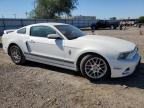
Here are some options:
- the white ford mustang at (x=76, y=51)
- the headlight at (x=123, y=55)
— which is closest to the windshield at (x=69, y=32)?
the white ford mustang at (x=76, y=51)

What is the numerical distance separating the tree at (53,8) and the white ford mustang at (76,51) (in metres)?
46.1

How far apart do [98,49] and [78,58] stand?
0.63m

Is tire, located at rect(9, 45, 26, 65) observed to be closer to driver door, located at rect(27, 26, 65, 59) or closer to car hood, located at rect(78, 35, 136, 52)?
driver door, located at rect(27, 26, 65, 59)

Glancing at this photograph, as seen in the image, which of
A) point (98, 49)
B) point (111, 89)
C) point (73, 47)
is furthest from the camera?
point (73, 47)

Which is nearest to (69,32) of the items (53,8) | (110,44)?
(110,44)

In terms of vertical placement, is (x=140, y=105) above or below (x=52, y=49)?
below

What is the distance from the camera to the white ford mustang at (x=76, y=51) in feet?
17.7

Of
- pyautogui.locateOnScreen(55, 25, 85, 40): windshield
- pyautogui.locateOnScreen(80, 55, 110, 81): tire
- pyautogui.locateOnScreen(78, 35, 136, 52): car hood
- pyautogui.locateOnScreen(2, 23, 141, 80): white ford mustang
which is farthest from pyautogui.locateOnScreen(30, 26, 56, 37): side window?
pyautogui.locateOnScreen(80, 55, 110, 81): tire

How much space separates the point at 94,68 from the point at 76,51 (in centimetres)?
65

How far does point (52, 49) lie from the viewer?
20.6 feet

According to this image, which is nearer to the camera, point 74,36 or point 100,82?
point 100,82

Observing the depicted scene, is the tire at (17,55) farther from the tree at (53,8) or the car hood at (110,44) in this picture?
the tree at (53,8)

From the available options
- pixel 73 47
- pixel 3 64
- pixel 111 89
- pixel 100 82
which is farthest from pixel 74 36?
pixel 3 64

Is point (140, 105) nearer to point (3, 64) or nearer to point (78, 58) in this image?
point (78, 58)
